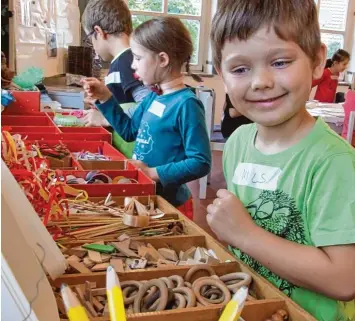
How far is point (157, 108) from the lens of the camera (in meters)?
1.76

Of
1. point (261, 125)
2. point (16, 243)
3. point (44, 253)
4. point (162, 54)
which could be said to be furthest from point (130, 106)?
point (16, 243)

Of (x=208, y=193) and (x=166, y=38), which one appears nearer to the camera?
(x=166, y=38)

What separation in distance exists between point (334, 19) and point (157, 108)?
6180mm

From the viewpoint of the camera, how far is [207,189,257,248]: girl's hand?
2.92 feet

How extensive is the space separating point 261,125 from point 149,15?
5787mm

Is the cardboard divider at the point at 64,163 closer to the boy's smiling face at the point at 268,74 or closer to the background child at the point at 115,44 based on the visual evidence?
the background child at the point at 115,44


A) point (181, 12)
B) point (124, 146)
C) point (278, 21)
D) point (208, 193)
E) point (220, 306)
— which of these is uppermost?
point (181, 12)

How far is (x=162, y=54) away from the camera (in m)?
1.72

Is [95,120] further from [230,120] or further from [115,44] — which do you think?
[230,120]

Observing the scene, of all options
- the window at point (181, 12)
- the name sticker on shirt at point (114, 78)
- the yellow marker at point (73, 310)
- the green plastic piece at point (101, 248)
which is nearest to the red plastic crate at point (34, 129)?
the name sticker on shirt at point (114, 78)

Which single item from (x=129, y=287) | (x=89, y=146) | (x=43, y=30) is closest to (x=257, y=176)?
(x=129, y=287)

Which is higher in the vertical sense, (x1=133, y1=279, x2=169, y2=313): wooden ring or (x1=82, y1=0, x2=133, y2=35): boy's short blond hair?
(x1=82, y1=0, x2=133, y2=35): boy's short blond hair

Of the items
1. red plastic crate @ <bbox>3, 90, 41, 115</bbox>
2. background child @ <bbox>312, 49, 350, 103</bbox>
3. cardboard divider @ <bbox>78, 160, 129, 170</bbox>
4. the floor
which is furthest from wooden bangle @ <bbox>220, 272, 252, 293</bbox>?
background child @ <bbox>312, 49, 350, 103</bbox>

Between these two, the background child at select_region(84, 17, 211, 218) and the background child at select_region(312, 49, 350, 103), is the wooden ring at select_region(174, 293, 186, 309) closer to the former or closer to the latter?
the background child at select_region(84, 17, 211, 218)
